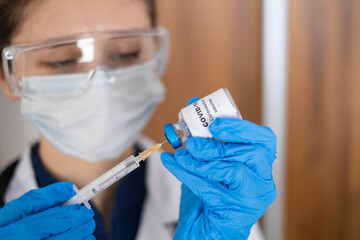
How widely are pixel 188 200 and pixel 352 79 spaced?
1.01 metres

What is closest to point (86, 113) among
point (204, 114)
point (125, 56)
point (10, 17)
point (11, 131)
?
point (125, 56)

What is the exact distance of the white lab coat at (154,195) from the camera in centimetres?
105

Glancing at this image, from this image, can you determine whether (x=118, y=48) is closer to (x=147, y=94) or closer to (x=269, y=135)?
(x=147, y=94)

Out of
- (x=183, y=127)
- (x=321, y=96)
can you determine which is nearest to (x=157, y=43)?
(x=183, y=127)

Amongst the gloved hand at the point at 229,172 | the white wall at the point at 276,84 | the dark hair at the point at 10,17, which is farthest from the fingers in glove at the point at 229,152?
the white wall at the point at 276,84

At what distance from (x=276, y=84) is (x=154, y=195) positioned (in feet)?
2.66

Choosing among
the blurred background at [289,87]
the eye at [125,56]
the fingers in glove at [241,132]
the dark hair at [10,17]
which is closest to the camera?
the fingers in glove at [241,132]

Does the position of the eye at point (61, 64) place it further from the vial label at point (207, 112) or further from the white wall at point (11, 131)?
the white wall at point (11, 131)

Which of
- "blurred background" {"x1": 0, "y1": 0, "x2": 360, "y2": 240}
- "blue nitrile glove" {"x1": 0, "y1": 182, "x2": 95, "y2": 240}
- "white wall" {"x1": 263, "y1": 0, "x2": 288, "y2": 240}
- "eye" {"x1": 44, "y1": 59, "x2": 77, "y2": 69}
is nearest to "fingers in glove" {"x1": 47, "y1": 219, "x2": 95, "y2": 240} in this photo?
"blue nitrile glove" {"x1": 0, "y1": 182, "x2": 95, "y2": 240}

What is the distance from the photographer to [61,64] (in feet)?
3.12

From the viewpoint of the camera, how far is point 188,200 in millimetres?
853

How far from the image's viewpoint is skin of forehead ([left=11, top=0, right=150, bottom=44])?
3.00 ft

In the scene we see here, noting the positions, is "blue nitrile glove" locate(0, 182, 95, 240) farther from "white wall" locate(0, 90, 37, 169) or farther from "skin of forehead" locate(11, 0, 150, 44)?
"white wall" locate(0, 90, 37, 169)

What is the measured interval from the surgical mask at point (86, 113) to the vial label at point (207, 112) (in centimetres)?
38
